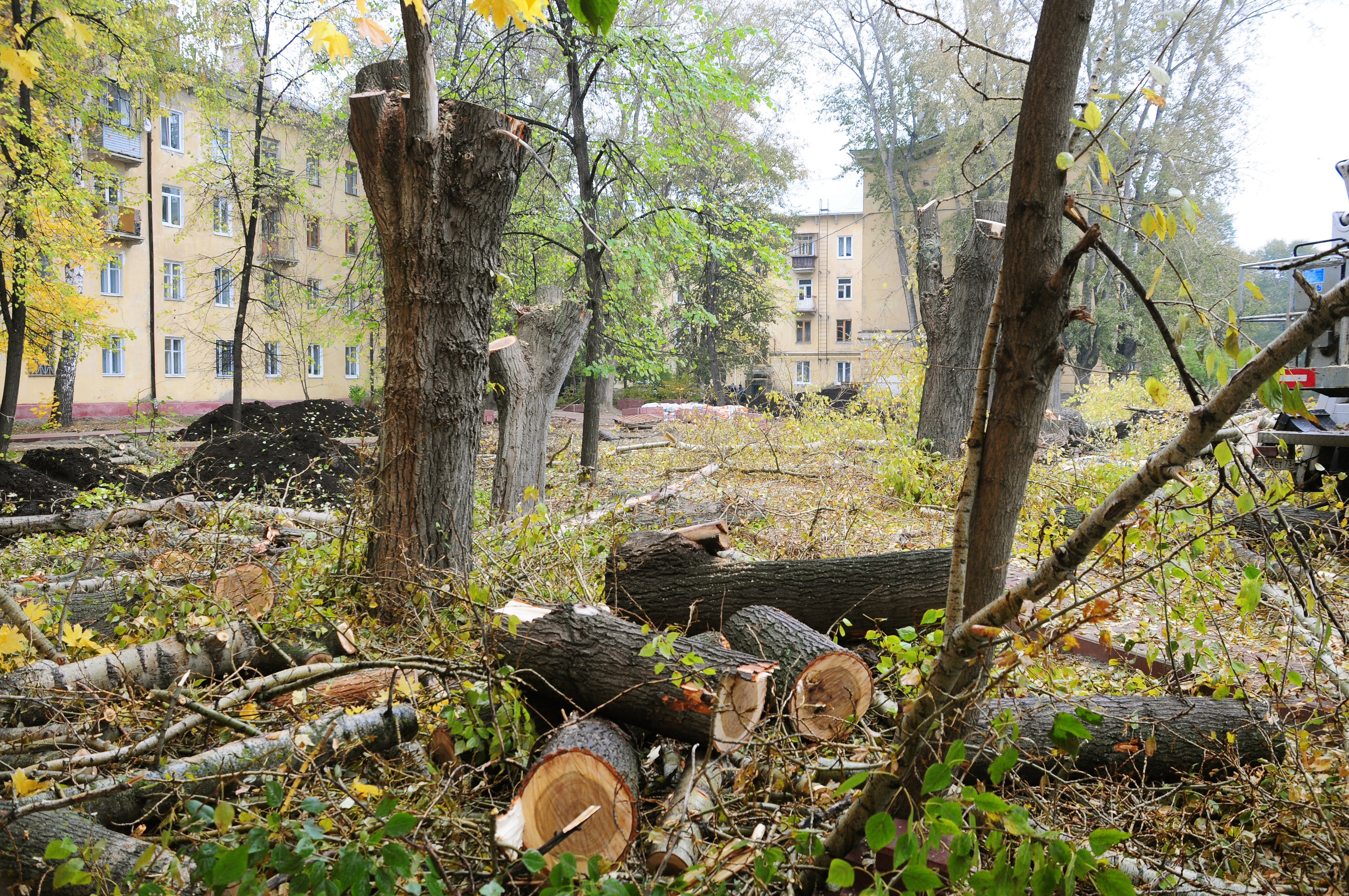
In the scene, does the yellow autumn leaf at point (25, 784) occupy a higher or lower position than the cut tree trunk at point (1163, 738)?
higher

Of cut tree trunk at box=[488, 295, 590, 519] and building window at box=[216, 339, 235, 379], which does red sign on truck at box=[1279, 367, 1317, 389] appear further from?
building window at box=[216, 339, 235, 379]

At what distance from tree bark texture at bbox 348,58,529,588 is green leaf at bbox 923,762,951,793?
3605mm

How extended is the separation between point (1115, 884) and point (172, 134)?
32.3 m

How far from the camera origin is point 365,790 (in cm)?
268

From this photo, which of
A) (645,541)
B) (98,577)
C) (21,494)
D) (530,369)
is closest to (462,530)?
(645,541)

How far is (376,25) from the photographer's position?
305 cm

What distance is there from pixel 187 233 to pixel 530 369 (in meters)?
9.98

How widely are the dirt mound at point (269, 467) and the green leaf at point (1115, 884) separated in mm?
7688

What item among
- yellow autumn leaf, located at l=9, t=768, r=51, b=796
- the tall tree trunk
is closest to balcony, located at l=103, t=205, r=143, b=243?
the tall tree trunk

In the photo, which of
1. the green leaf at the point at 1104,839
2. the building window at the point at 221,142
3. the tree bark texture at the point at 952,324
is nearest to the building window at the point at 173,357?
the building window at the point at 221,142

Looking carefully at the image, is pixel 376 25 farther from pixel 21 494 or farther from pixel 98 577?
pixel 21 494

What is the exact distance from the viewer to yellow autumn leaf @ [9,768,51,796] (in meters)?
2.04

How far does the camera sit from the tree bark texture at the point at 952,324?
9266mm

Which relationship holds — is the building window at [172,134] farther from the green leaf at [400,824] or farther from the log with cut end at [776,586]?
the green leaf at [400,824]
